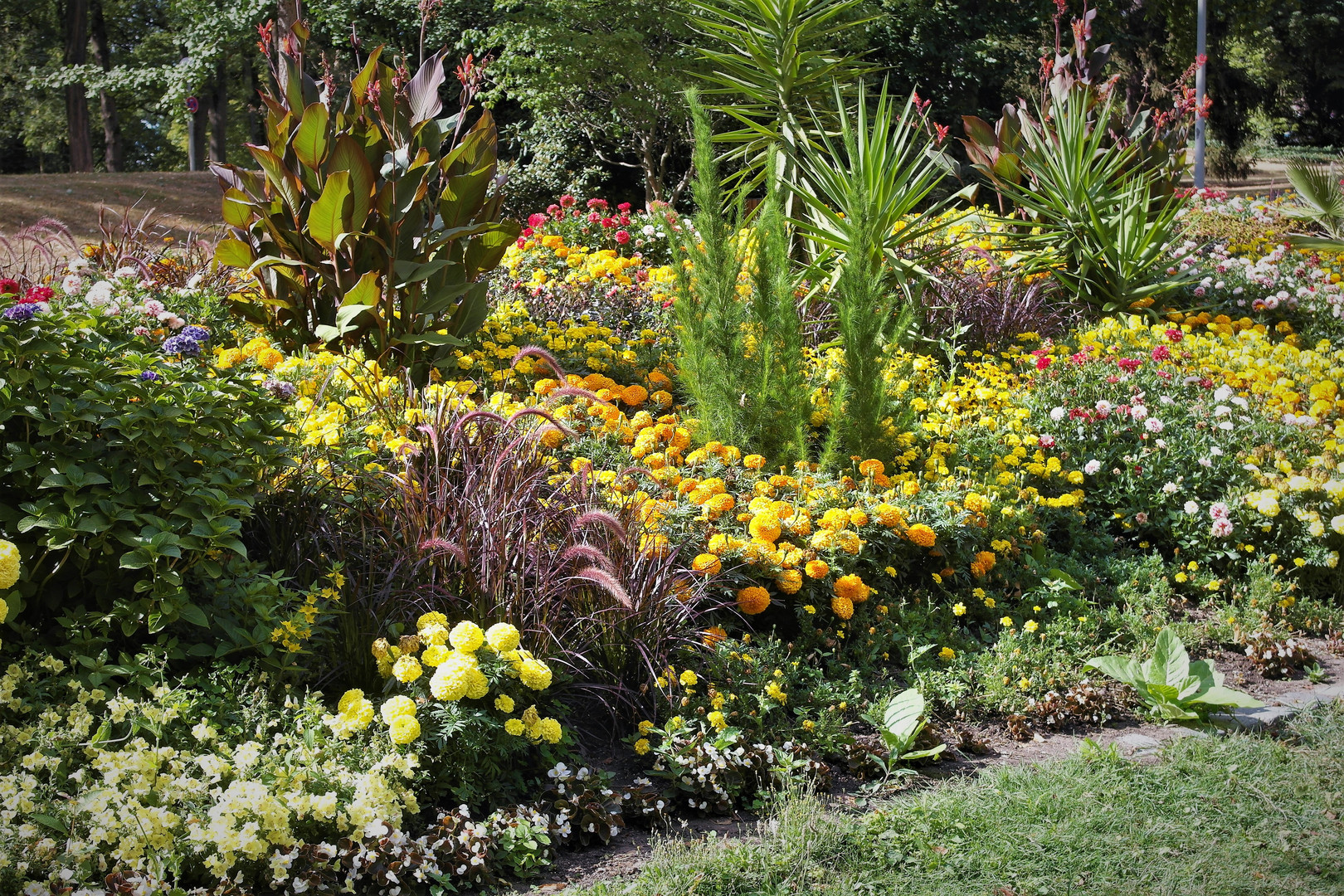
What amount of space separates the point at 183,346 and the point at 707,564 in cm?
197

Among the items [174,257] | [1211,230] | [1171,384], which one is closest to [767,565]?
[1171,384]

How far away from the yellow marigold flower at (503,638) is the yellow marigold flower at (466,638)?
1.4 inches

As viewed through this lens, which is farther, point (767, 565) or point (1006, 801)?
point (767, 565)

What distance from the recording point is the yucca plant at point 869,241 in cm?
465

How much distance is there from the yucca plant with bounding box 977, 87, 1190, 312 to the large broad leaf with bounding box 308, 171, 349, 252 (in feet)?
16.0

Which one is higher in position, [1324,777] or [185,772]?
[185,772]

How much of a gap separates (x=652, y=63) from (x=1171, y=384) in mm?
9983

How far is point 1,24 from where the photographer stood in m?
27.3

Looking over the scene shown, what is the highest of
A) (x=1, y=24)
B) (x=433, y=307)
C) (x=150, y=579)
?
(x=1, y=24)

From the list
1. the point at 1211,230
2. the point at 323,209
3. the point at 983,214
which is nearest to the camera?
the point at 323,209

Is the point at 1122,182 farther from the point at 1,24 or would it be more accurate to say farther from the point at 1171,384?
the point at 1,24

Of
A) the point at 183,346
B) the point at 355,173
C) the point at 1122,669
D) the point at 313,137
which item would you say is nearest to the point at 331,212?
the point at 355,173

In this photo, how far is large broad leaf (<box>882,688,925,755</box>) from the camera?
3.12 metres

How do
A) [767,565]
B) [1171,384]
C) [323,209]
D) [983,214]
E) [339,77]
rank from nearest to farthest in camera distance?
1. [767,565]
2. [323,209]
3. [1171,384]
4. [983,214]
5. [339,77]
